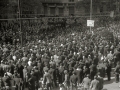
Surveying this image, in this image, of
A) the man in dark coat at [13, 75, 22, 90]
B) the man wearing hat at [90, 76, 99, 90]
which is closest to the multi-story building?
the man in dark coat at [13, 75, 22, 90]

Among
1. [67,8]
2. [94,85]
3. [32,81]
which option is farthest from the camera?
[67,8]

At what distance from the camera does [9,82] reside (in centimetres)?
1459

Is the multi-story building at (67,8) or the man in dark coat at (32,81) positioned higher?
the multi-story building at (67,8)

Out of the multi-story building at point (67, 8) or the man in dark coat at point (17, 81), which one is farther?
the multi-story building at point (67, 8)

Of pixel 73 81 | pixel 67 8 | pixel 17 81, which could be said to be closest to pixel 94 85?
pixel 73 81

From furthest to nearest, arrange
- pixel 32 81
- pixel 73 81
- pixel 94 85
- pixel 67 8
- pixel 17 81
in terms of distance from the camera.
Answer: pixel 67 8 → pixel 73 81 → pixel 32 81 → pixel 17 81 → pixel 94 85

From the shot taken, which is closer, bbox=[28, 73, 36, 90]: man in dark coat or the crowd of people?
the crowd of people

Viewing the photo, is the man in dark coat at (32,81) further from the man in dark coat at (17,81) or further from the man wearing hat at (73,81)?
the man wearing hat at (73,81)

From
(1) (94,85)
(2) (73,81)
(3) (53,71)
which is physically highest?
(3) (53,71)

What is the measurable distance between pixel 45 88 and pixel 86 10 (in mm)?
47283

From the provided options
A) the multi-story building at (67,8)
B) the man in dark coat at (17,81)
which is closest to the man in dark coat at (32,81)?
the man in dark coat at (17,81)

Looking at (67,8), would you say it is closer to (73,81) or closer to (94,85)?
(73,81)

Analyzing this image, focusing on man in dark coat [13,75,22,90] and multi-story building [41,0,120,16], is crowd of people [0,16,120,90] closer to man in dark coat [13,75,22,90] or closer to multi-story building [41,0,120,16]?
man in dark coat [13,75,22,90]

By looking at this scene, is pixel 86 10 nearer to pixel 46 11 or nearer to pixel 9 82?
pixel 46 11
